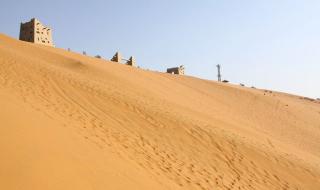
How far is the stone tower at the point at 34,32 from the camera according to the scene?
3259 centimetres

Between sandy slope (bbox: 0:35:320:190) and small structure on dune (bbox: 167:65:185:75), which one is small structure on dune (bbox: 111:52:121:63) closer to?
small structure on dune (bbox: 167:65:185:75)

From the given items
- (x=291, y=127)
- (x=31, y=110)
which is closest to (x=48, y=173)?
(x=31, y=110)

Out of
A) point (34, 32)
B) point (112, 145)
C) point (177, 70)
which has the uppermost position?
point (34, 32)

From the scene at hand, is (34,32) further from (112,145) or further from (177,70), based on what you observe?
(112,145)

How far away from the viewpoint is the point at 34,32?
107ft

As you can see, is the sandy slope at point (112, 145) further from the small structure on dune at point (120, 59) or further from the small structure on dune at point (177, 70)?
the small structure on dune at point (177, 70)

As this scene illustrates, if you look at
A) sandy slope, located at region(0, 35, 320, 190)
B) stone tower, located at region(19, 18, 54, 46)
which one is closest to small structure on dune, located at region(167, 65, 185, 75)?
stone tower, located at region(19, 18, 54, 46)

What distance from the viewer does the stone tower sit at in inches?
1283

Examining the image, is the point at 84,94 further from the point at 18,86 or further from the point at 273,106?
the point at 273,106

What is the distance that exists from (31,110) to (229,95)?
73.8 feet

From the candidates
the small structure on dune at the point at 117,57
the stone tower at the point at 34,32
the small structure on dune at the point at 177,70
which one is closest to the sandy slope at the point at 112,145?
the stone tower at the point at 34,32

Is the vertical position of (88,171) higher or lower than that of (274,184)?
higher

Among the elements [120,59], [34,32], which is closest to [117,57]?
[120,59]

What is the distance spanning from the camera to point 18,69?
16078 mm
